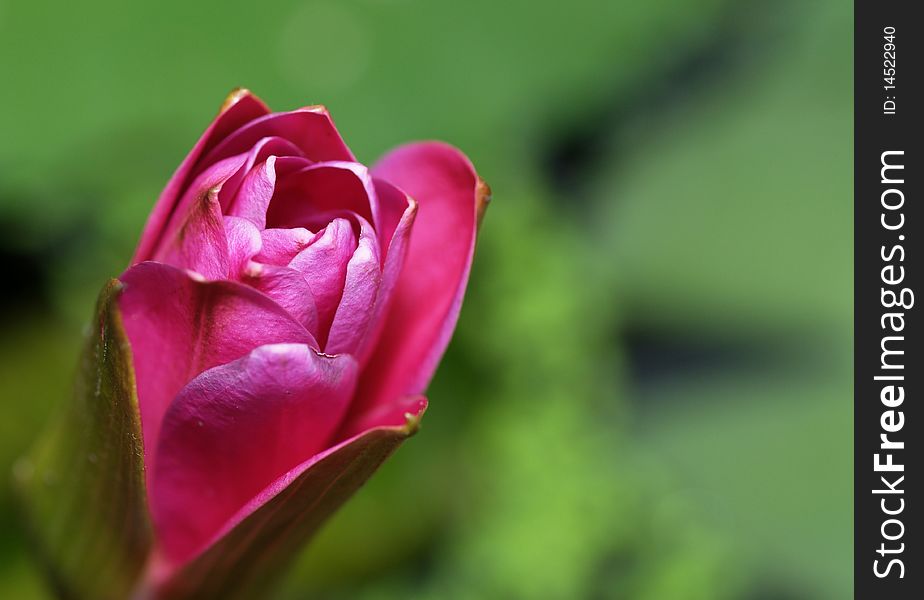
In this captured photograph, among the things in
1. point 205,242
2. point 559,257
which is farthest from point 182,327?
point 559,257

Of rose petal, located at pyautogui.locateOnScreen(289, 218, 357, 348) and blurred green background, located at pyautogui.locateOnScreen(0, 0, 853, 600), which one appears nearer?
rose petal, located at pyautogui.locateOnScreen(289, 218, 357, 348)

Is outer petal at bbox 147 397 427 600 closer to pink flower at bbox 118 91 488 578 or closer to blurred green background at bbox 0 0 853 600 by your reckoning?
pink flower at bbox 118 91 488 578

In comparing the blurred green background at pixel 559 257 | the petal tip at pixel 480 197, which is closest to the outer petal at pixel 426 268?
the petal tip at pixel 480 197

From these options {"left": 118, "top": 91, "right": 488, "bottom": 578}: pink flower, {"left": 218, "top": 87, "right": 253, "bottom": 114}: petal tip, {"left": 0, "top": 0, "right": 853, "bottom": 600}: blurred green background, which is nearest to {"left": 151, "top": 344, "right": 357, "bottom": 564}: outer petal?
{"left": 118, "top": 91, "right": 488, "bottom": 578}: pink flower

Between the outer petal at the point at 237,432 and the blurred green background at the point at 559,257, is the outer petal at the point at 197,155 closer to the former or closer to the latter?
the outer petal at the point at 237,432

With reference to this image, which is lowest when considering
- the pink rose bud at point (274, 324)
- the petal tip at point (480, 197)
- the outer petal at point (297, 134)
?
the pink rose bud at point (274, 324)
